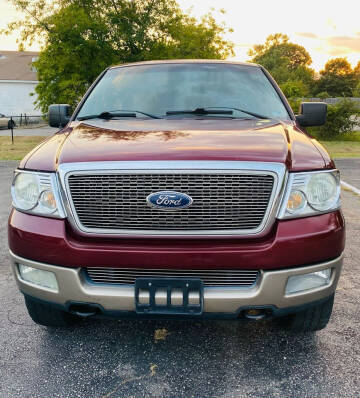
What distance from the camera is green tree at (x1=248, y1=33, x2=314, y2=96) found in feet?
237

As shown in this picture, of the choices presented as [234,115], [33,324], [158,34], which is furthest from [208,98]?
[158,34]

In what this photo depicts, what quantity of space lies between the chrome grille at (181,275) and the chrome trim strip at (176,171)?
0.18 meters

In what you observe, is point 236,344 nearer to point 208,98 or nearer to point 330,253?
point 330,253

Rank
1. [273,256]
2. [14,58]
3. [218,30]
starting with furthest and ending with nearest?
[14,58] → [218,30] → [273,256]

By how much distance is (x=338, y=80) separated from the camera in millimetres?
71000

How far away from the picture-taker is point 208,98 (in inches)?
138

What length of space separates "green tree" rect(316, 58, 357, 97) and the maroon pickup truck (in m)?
71.5

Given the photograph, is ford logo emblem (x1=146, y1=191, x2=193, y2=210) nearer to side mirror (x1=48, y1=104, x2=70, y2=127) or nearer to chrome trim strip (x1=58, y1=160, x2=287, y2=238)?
chrome trim strip (x1=58, y1=160, x2=287, y2=238)

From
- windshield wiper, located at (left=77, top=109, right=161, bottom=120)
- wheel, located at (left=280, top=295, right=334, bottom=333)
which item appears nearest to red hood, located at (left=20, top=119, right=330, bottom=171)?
windshield wiper, located at (left=77, top=109, right=161, bottom=120)

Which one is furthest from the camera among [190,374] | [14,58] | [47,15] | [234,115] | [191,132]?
[14,58]

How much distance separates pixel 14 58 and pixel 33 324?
1886 inches

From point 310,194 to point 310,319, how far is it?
0.82 metres

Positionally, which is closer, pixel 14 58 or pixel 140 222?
pixel 140 222

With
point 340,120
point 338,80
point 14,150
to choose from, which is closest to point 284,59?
point 338,80
